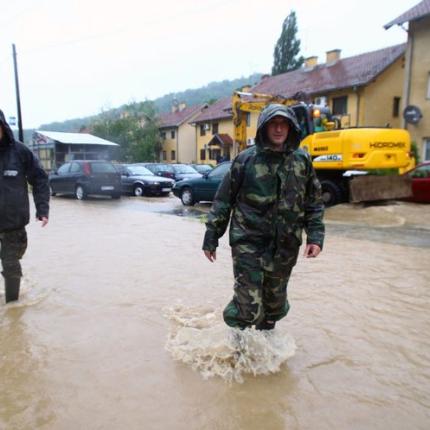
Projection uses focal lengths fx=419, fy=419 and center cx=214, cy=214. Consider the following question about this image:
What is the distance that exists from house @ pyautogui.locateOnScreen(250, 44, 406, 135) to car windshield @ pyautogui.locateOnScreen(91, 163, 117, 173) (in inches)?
467

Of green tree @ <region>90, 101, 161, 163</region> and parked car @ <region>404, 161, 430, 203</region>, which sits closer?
parked car @ <region>404, 161, 430, 203</region>

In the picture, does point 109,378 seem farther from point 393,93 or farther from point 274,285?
point 393,93

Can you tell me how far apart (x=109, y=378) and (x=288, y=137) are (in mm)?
2015

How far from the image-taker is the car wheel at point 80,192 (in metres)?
15.3

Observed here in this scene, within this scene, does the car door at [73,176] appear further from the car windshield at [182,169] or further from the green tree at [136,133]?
the green tree at [136,133]

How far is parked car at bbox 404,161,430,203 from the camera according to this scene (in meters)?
11.5

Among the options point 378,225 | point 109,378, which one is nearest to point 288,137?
point 109,378

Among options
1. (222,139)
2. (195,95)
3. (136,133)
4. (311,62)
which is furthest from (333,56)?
(195,95)

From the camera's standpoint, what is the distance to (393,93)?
995 inches

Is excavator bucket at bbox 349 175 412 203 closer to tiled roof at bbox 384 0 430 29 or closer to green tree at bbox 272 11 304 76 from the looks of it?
tiled roof at bbox 384 0 430 29

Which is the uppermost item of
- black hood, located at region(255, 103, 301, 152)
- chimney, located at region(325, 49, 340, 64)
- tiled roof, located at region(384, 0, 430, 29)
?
chimney, located at region(325, 49, 340, 64)

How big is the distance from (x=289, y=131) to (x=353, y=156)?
29.2ft

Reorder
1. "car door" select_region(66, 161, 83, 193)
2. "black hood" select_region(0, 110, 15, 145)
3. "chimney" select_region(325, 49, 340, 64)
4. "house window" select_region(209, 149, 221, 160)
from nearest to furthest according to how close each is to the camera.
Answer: "black hood" select_region(0, 110, 15, 145) < "car door" select_region(66, 161, 83, 193) < "chimney" select_region(325, 49, 340, 64) < "house window" select_region(209, 149, 221, 160)

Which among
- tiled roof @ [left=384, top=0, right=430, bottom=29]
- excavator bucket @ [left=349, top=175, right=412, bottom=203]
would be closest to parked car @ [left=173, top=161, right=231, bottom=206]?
excavator bucket @ [left=349, top=175, right=412, bottom=203]
